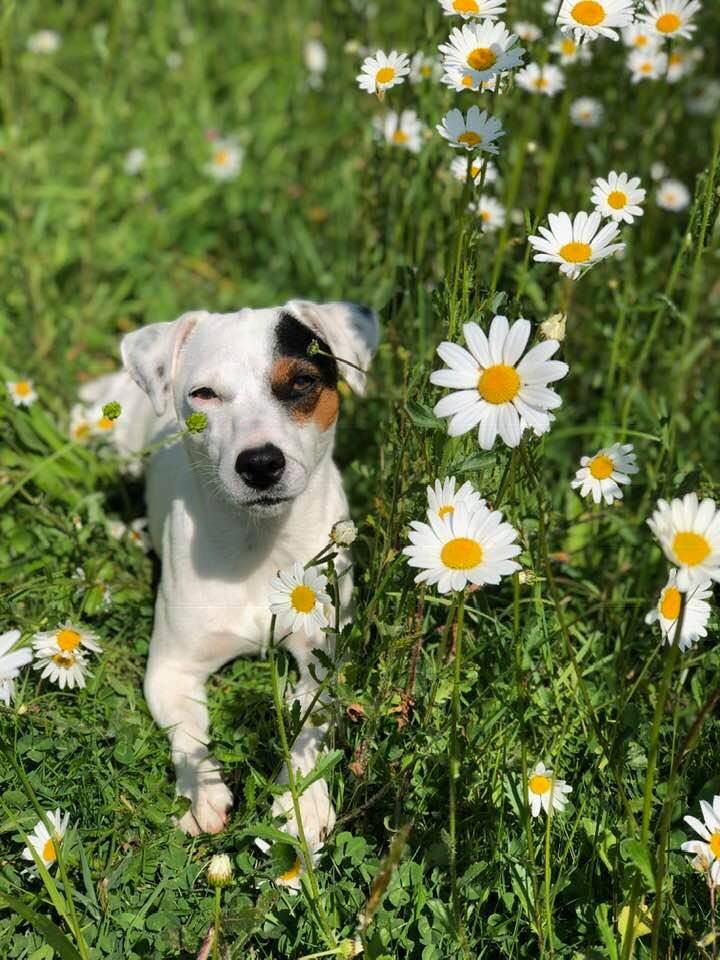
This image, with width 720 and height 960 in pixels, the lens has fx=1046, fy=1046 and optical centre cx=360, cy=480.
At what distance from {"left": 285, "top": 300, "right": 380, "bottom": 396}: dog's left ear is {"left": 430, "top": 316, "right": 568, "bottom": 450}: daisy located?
0.96 m

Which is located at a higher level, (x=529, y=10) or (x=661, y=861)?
(x=529, y=10)

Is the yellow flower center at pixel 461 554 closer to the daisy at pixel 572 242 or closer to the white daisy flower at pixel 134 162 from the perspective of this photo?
the daisy at pixel 572 242

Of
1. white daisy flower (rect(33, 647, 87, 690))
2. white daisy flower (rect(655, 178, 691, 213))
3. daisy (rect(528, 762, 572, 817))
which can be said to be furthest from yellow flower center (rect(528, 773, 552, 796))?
white daisy flower (rect(655, 178, 691, 213))

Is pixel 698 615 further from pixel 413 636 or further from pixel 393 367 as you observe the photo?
pixel 393 367

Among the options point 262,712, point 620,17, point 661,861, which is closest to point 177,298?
point 262,712

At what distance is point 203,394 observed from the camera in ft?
8.93

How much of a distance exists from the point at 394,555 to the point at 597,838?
0.80 metres

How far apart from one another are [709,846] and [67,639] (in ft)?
5.09

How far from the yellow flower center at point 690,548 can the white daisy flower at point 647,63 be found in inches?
87.5

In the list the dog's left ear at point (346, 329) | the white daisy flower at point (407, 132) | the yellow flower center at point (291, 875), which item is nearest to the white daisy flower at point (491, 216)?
the white daisy flower at point (407, 132)

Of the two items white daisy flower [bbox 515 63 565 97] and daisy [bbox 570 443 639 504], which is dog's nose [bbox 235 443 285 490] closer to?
daisy [bbox 570 443 639 504]

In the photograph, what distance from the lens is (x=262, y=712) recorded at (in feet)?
9.48

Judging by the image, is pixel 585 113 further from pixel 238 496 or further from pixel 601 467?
pixel 238 496

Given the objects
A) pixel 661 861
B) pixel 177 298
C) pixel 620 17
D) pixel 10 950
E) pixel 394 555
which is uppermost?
pixel 177 298
